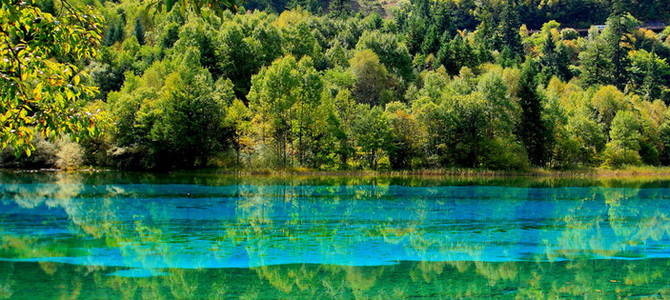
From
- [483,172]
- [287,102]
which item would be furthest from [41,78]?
[483,172]

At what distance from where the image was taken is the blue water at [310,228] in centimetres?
1691

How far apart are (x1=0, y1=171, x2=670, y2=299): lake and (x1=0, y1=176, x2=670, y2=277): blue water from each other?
6 centimetres

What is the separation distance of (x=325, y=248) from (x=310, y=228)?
13.8 ft

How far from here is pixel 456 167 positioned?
6831cm

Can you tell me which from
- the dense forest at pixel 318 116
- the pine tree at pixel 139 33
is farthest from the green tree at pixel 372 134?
the pine tree at pixel 139 33

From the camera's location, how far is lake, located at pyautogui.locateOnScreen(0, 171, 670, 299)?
13.4 meters

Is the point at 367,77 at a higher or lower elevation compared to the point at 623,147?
higher

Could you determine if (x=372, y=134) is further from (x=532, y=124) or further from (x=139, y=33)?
(x=139, y=33)

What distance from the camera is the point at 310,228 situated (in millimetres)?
22375

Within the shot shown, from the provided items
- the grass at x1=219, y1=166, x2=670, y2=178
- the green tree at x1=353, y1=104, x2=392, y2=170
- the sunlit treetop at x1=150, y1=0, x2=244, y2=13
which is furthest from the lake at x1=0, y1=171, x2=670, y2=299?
the green tree at x1=353, y1=104, x2=392, y2=170

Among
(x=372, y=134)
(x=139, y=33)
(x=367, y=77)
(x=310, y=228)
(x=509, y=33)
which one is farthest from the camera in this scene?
(x=509, y=33)

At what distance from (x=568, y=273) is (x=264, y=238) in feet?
30.6

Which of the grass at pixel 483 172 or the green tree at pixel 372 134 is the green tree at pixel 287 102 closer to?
the grass at pixel 483 172

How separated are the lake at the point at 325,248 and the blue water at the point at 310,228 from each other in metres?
0.06
